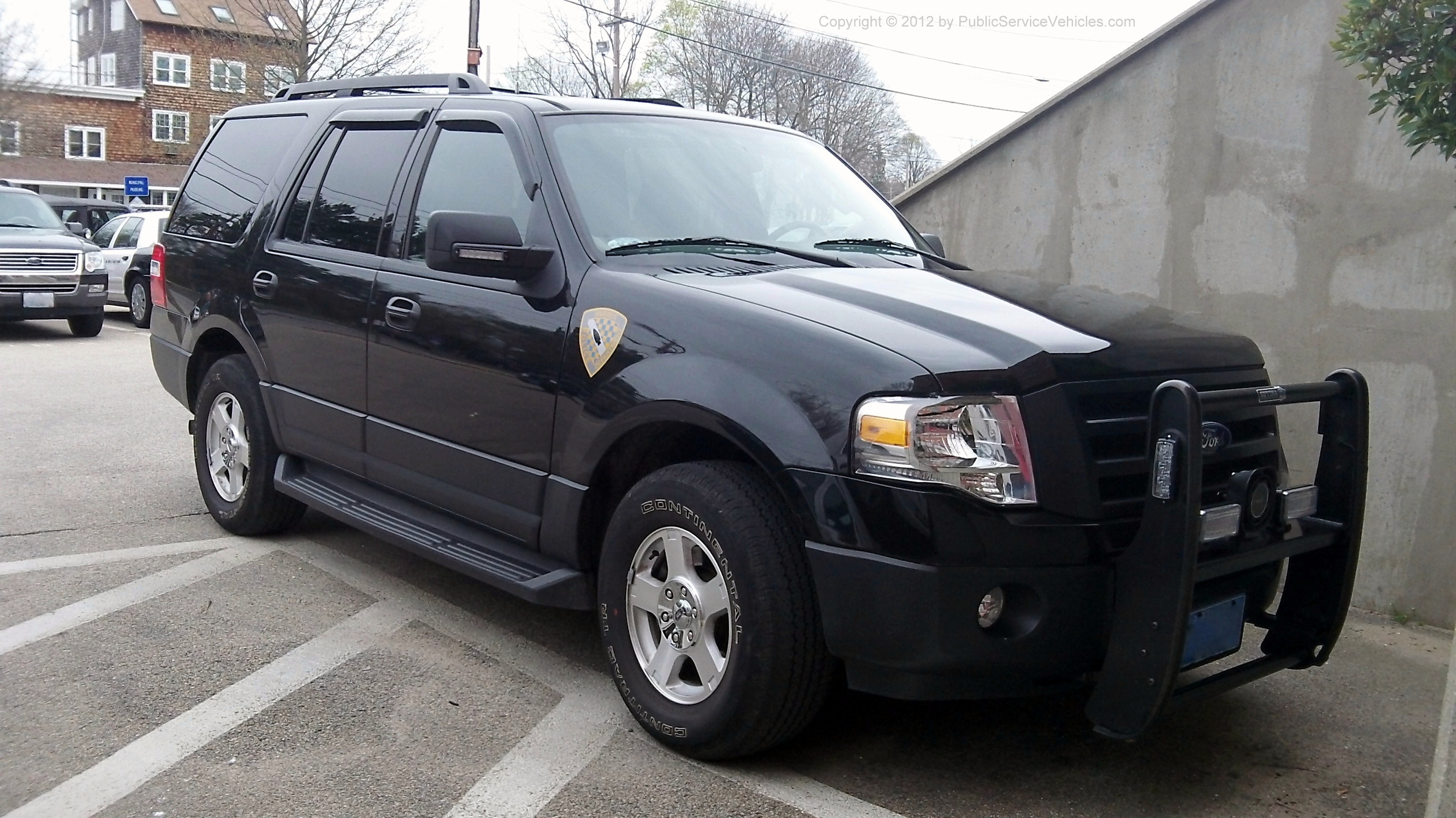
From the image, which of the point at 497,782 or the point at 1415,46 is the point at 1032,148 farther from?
the point at 497,782

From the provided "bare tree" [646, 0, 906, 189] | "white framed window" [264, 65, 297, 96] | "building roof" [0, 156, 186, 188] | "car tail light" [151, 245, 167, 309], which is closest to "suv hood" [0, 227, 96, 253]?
"car tail light" [151, 245, 167, 309]

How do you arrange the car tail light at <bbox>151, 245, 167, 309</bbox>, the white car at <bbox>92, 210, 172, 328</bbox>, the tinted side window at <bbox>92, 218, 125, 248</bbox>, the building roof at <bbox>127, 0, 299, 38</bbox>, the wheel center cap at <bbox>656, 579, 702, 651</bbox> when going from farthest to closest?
1. the building roof at <bbox>127, 0, 299, 38</bbox>
2. the tinted side window at <bbox>92, 218, 125, 248</bbox>
3. the white car at <bbox>92, 210, 172, 328</bbox>
4. the car tail light at <bbox>151, 245, 167, 309</bbox>
5. the wheel center cap at <bbox>656, 579, 702, 651</bbox>

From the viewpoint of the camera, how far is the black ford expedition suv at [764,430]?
10.1 ft

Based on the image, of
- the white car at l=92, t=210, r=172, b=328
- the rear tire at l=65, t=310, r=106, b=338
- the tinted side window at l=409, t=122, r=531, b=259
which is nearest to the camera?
the tinted side window at l=409, t=122, r=531, b=259

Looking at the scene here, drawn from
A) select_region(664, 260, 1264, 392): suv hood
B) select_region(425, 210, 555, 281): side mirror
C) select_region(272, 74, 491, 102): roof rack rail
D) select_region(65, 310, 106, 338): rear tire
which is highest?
select_region(272, 74, 491, 102): roof rack rail

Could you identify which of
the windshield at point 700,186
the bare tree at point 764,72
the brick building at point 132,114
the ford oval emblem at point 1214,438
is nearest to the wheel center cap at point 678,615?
the windshield at point 700,186

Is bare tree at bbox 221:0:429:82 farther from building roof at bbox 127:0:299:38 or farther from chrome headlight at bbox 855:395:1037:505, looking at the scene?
chrome headlight at bbox 855:395:1037:505

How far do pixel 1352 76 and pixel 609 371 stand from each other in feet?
12.0

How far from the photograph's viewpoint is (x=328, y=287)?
4910 mm

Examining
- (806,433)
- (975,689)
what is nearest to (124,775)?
(806,433)

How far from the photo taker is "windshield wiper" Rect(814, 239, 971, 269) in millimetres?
4523

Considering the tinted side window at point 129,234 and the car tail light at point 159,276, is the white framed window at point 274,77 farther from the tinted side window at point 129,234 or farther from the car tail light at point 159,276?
the car tail light at point 159,276

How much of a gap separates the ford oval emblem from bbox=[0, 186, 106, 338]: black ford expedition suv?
14588mm

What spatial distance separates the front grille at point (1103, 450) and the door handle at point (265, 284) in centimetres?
345
